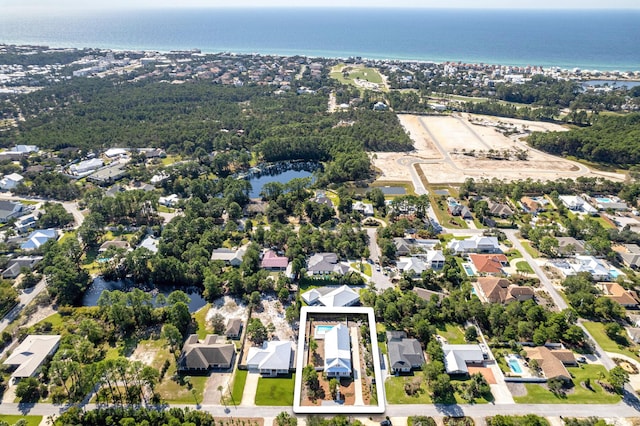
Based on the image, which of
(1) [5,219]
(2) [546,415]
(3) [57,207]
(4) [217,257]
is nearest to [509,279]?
(2) [546,415]

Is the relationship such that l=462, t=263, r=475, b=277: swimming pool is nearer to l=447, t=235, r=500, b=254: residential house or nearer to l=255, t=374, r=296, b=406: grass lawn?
l=447, t=235, r=500, b=254: residential house

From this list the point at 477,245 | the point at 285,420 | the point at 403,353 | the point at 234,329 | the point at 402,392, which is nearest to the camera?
the point at 285,420

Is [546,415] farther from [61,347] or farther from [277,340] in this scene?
[61,347]

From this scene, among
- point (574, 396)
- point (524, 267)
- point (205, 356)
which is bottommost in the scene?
point (574, 396)

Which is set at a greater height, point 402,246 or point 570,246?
point 570,246

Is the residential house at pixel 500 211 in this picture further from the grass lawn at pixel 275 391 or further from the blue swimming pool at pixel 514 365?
the grass lawn at pixel 275 391

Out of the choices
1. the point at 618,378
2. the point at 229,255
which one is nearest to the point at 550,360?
the point at 618,378

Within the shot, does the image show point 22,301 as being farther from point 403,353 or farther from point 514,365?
point 514,365

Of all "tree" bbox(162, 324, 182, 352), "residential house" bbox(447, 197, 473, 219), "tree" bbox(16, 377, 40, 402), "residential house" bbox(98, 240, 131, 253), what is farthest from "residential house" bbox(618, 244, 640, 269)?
"tree" bbox(16, 377, 40, 402)
